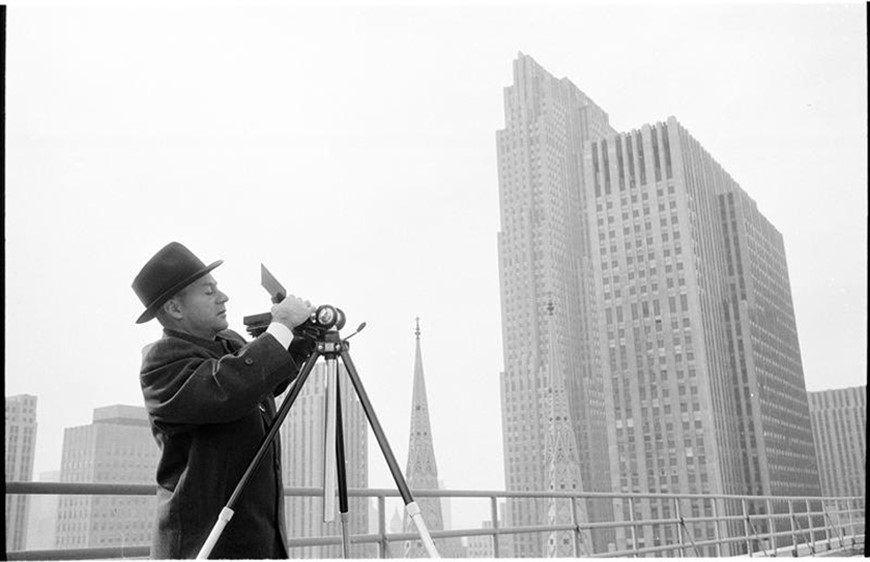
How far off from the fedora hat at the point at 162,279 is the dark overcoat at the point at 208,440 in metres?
0.08

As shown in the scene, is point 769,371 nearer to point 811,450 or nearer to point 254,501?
Answer: point 811,450

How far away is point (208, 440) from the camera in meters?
1.20

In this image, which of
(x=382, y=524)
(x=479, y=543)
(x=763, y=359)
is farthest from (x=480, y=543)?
(x=382, y=524)

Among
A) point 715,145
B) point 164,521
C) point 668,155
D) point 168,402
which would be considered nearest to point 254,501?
point 164,521

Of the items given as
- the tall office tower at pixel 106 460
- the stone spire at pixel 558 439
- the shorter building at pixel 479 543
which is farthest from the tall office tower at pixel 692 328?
the tall office tower at pixel 106 460

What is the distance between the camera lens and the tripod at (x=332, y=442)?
1.15 metres

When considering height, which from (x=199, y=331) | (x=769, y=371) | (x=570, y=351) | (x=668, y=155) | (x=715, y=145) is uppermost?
(x=668, y=155)

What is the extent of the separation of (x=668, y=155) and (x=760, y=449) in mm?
6176

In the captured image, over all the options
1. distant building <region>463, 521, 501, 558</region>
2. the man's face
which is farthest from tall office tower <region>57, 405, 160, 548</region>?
distant building <region>463, 521, 501, 558</region>

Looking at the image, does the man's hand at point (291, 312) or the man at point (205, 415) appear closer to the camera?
the man at point (205, 415)

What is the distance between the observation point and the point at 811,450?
14.0 meters

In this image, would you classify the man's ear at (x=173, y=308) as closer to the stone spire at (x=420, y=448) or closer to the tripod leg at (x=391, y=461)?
the tripod leg at (x=391, y=461)

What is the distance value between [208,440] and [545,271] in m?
15.0

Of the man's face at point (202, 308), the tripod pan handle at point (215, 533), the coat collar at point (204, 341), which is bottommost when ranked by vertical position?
the tripod pan handle at point (215, 533)
